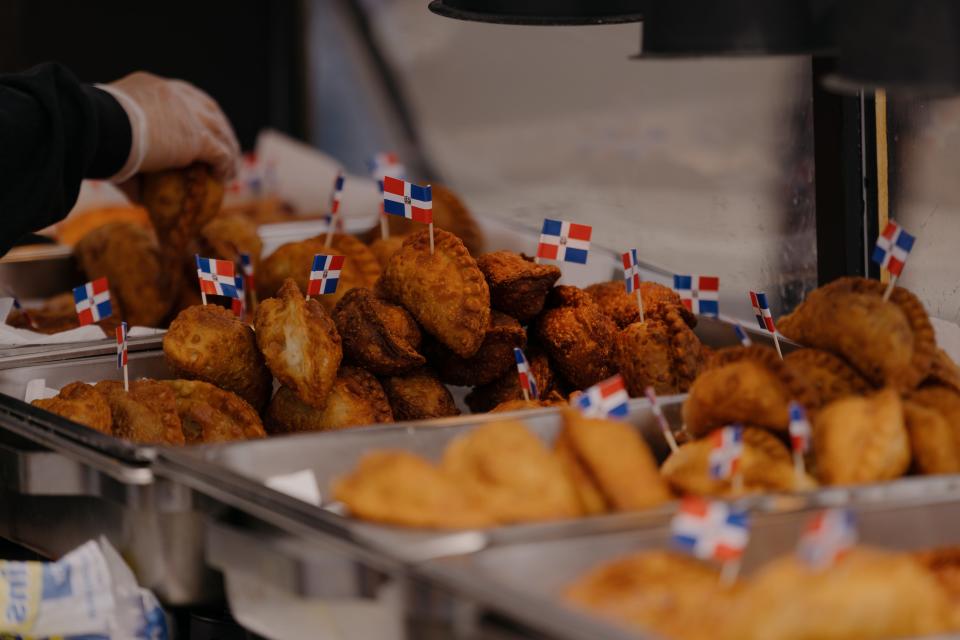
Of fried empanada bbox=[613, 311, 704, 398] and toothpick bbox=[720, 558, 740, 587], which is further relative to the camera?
fried empanada bbox=[613, 311, 704, 398]

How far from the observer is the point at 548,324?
7.72ft

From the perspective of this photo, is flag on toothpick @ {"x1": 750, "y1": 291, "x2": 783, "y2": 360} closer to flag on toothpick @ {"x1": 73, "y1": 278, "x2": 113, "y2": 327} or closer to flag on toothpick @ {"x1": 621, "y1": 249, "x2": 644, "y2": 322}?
flag on toothpick @ {"x1": 621, "y1": 249, "x2": 644, "y2": 322}

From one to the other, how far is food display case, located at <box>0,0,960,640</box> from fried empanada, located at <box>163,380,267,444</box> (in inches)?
8.7

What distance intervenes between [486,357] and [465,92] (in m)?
4.26

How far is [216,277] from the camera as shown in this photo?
241 cm

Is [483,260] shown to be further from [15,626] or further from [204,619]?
[15,626]

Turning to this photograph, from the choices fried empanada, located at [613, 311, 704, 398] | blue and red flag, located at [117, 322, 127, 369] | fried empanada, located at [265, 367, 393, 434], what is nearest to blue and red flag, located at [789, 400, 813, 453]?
fried empanada, located at [613, 311, 704, 398]

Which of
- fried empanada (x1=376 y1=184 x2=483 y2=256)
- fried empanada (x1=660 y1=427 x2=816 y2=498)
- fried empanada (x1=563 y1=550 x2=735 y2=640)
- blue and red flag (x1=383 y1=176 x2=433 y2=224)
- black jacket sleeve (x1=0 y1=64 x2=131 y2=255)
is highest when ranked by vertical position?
black jacket sleeve (x1=0 y1=64 x2=131 y2=255)

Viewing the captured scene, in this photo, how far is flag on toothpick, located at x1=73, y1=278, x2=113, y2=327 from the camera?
101 inches

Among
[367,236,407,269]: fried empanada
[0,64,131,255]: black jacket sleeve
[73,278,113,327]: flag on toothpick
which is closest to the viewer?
[73,278,113,327]: flag on toothpick

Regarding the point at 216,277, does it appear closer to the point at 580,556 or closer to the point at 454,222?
the point at 454,222

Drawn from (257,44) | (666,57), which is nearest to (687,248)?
(666,57)

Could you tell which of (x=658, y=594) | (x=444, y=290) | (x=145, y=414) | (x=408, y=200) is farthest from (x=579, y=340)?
(x=658, y=594)

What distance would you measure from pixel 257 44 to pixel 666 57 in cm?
505
